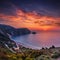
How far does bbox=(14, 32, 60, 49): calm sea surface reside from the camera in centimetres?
834

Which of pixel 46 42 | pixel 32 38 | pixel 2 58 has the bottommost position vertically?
pixel 2 58

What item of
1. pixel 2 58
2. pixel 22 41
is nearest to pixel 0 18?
pixel 22 41

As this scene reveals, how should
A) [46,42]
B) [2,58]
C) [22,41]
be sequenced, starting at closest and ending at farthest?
[2,58] < [46,42] < [22,41]

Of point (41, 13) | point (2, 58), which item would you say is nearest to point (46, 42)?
point (41, 13)

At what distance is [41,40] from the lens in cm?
950

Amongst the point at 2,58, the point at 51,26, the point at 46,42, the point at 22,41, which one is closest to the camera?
the point at 2,58

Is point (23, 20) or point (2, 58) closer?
point (2, 58)

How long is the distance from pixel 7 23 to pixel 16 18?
496 mm

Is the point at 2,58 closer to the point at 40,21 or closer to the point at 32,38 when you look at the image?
the point at 40,21

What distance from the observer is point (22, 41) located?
9438 mm

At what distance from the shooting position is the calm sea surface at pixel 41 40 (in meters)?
8.34

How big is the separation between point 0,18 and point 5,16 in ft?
0.71

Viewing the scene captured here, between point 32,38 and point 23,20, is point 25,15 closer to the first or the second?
point 23,20

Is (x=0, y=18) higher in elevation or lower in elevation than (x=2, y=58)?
higher
